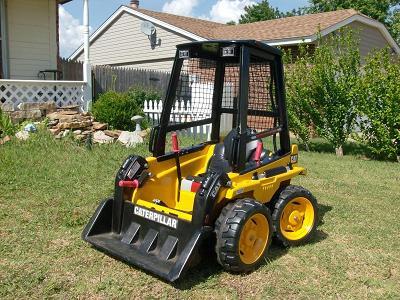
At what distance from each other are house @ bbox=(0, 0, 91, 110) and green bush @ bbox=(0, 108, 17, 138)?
1102 mm

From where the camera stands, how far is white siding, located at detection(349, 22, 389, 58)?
16766mm

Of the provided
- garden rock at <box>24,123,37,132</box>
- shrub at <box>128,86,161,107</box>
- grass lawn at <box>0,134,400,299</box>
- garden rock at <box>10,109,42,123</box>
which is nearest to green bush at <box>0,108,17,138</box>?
garden rock at <box>24,123,37,132</box>

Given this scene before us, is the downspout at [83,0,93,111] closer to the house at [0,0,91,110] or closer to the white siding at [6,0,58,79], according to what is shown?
the house at [0,0,91,110]

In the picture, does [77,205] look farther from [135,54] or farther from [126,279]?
[135,54]

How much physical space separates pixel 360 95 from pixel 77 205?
7044 millimetres

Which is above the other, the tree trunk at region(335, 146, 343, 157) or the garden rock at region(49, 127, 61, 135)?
the garden rock at region(49, 127, 61, 135)

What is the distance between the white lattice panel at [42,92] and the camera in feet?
33.1

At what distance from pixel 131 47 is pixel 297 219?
15.8 m

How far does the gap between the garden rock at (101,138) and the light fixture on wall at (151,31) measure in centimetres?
902

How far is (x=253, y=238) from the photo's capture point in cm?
388

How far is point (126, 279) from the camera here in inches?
144

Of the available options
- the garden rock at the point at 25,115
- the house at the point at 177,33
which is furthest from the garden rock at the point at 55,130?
the house at the point at 177,33

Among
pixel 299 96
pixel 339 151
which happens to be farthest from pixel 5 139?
pixel 339 151

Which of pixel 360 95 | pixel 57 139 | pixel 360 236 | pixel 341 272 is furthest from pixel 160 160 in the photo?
pixel 360 95
